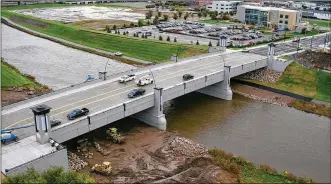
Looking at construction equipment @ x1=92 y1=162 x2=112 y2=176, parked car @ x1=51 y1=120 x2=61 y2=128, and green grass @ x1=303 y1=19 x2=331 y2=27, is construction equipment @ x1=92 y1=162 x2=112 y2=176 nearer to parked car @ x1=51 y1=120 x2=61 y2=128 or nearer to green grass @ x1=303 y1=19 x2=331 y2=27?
parked car @ x1=51 y1=120 x2=61 y2=128

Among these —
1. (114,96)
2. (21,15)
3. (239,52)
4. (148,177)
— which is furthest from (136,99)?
(21,15)

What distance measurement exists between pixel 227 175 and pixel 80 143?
615 inches

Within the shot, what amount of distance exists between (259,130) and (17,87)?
122 ft

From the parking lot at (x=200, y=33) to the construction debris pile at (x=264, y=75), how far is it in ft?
66.7

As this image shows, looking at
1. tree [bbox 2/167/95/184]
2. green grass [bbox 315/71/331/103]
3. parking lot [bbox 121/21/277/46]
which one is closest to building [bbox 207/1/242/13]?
parking lot [bbox 121/21/277/46]

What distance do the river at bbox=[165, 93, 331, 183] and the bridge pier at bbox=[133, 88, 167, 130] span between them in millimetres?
1430

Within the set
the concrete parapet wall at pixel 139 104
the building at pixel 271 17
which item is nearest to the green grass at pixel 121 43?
the concrete parapet wall at pixel 139 104

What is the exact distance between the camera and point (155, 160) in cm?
3781

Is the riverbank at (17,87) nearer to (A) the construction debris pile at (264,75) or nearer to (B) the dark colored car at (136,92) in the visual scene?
(B) the dark colored car at (136,92)

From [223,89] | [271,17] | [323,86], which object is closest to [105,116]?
[223,89]

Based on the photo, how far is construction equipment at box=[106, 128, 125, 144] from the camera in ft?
135

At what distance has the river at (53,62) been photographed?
2653 inches

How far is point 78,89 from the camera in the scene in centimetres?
4766

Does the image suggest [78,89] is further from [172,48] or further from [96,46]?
[96,46]
